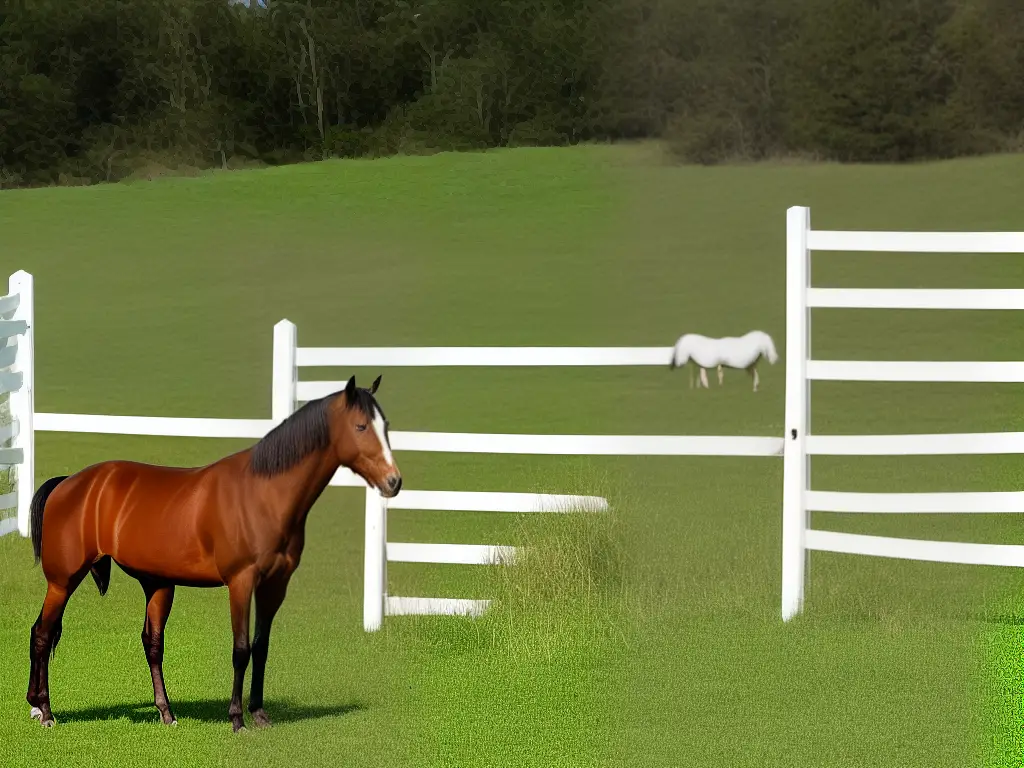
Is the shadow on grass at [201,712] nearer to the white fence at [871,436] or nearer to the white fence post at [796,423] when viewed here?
the white fence post at [796,423]

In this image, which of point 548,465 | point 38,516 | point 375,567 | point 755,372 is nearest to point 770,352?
point 755,372

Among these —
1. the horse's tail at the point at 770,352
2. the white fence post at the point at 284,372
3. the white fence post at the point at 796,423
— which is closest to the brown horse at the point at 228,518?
the white fence post at the point at 284,372

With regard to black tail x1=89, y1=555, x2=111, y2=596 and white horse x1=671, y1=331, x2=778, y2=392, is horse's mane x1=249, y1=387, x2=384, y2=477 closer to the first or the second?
black tail x1=89, y1=555, x2=111, y2=596

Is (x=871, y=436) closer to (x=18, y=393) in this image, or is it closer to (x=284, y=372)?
(x=284, y=372)

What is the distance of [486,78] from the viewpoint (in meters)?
41.9

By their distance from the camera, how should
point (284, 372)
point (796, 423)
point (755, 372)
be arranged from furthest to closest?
point (755, 372), point (284, 372), point (796, 423)

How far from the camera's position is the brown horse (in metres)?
5.11

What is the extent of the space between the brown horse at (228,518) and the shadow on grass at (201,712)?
64cm

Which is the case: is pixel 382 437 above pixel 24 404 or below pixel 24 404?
above

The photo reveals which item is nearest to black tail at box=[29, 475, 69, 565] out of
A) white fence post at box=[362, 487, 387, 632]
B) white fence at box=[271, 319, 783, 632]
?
white fence at box=[271, 319, 783, 632]

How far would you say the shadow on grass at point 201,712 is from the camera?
237 inches

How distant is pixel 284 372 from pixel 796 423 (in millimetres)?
2843

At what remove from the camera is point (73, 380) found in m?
25.4

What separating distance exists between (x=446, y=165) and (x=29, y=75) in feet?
39.2
